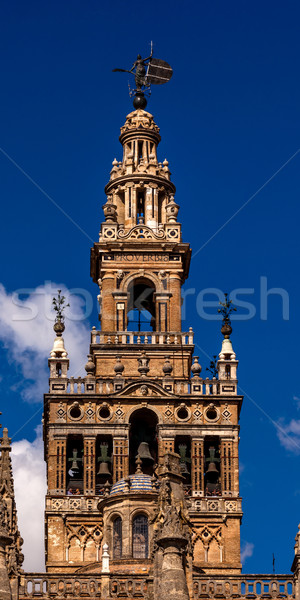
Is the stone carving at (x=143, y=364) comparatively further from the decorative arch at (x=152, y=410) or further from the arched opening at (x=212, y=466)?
the arched opening at (x=212, y=466)

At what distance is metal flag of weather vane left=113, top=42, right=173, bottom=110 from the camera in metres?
117

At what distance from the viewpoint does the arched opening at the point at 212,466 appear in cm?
10291

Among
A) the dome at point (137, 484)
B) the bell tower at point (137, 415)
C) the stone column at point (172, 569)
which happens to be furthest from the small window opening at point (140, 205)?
the stone column at point (172, 569)

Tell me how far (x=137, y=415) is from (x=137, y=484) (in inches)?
431

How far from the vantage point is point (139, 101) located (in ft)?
385

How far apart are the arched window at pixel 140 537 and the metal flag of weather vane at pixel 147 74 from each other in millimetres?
32640

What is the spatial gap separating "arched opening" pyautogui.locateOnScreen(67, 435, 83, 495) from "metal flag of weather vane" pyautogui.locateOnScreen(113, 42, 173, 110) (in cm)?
2343

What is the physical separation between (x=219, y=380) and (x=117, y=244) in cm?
1046

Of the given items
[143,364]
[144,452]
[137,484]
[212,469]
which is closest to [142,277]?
[143,364]

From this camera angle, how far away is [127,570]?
290 ft

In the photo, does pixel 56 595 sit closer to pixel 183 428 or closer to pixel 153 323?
pixel 183 428

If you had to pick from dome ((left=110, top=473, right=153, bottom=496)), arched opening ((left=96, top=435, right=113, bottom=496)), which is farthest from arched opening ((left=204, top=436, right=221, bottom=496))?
dome ((left=110, top=473, right=153, bottom=496))

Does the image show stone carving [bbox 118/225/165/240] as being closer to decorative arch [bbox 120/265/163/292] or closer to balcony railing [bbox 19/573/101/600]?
decorative arch [bbox 120/265/163/292]

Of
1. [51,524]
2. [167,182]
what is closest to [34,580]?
[51,524]
